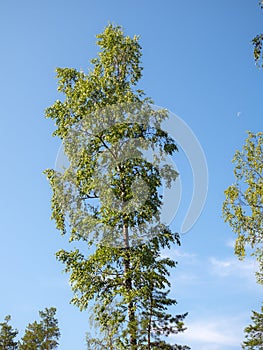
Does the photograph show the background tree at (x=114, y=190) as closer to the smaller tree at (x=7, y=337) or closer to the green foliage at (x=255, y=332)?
the green foliage at (x=255, y=332)

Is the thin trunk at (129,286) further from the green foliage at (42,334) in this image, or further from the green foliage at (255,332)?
the green foliage at (42,334)

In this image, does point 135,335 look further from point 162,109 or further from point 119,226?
point 162,109

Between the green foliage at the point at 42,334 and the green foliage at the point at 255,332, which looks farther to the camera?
the green foliage at the point at 42,334

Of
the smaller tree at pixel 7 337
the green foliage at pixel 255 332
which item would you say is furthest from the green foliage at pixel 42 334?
the green foliage at pixel 255 332

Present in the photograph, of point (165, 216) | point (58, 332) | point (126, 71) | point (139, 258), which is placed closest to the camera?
point (139, 258)

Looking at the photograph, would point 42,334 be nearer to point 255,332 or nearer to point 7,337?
point 7,337

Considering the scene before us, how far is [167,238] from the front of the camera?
1836cm

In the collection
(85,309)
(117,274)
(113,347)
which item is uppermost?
(117,274)

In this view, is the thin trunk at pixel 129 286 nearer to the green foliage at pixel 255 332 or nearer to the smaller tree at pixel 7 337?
the green foliage at pixel 255 332

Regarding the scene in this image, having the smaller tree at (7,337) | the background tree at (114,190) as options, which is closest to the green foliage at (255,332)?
the background tree at (114,190)

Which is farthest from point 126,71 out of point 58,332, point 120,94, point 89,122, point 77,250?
point 58,332

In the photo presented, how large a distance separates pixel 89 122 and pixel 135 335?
807cm

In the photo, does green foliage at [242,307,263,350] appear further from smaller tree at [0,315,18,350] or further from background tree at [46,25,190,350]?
smaller tree at [0,315,18,350]

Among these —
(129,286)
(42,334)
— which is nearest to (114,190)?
(129,286)
